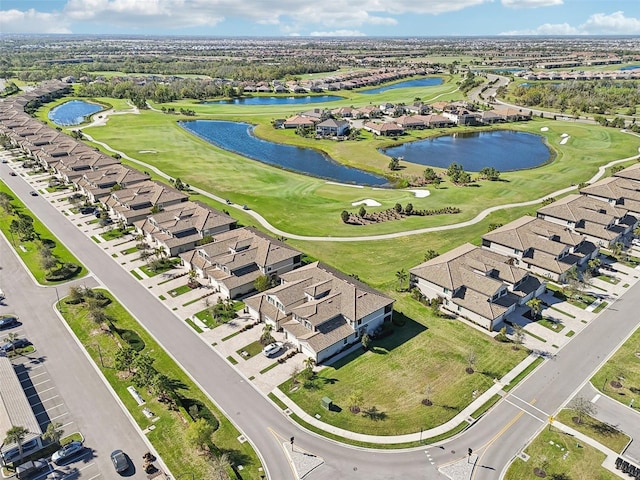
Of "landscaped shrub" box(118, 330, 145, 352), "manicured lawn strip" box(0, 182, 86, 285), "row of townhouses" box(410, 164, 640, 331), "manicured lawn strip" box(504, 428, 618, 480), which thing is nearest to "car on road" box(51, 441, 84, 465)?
"landscaped shrub" box(118, 330, 145, 352)

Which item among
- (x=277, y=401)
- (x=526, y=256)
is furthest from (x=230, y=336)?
(x=526, y=256)

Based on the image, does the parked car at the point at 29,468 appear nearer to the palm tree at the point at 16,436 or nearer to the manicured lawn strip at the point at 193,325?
the palm tree at the point at 16,436

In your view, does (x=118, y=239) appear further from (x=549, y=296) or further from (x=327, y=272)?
(x=549, y=296)

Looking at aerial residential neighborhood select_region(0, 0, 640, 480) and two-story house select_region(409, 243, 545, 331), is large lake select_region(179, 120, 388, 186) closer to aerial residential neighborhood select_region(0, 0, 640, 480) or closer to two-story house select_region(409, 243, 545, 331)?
aerial residential neighborhood select_region(0, 0, 640, 480)

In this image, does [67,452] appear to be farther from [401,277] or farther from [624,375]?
[624,375]

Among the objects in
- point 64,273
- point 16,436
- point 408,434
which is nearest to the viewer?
point 16,436

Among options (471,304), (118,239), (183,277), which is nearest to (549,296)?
(471,304)

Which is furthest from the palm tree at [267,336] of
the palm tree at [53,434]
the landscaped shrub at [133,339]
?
the palm tree at [53,434]
